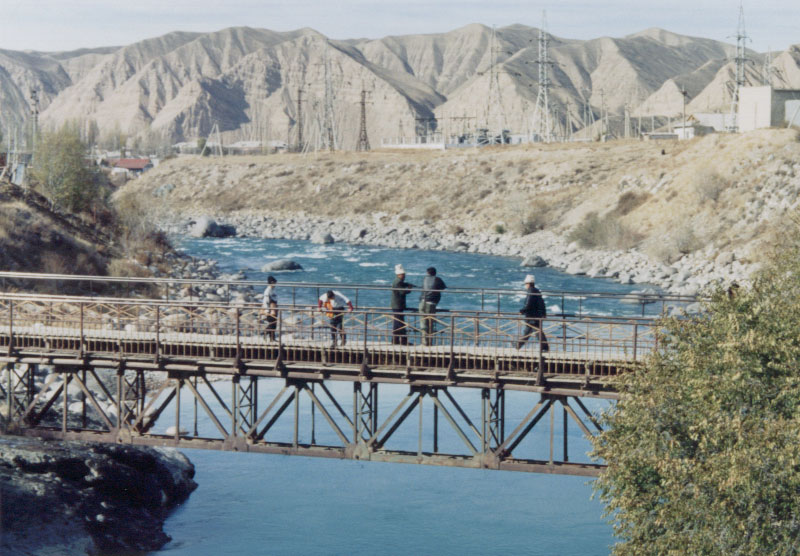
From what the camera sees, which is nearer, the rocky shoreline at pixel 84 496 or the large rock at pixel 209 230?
the rocky shoreline at pixel 84 496

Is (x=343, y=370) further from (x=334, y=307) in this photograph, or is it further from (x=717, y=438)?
(x=717, y=438)

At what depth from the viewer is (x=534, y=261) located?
62.6 m

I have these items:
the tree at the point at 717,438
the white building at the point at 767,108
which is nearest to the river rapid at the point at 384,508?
the tree at the point at 717,438

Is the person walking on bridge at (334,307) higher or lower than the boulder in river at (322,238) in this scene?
higher

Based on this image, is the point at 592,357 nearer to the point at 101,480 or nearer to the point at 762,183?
the point at 101,480

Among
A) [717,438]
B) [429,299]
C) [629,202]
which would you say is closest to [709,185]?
[629,202]

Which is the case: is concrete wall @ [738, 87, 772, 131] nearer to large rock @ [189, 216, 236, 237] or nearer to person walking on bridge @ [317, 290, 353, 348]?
large rock @ [189, 216, 236, 237]

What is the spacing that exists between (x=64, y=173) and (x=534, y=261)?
1117 inches

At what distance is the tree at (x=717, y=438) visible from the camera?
11.6 m

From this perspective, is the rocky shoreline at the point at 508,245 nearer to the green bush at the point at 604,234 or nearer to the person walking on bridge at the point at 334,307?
the green bush at the point at 604,234

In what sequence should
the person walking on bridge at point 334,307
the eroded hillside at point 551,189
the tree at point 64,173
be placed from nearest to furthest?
the person walking on bridge at point 334,307 → the tree at point 64,173 → the eroded hillside at point 551,189

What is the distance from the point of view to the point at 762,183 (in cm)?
6375

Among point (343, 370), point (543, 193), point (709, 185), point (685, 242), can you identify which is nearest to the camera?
point (343, 370)

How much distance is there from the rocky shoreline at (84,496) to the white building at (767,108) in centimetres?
6322
